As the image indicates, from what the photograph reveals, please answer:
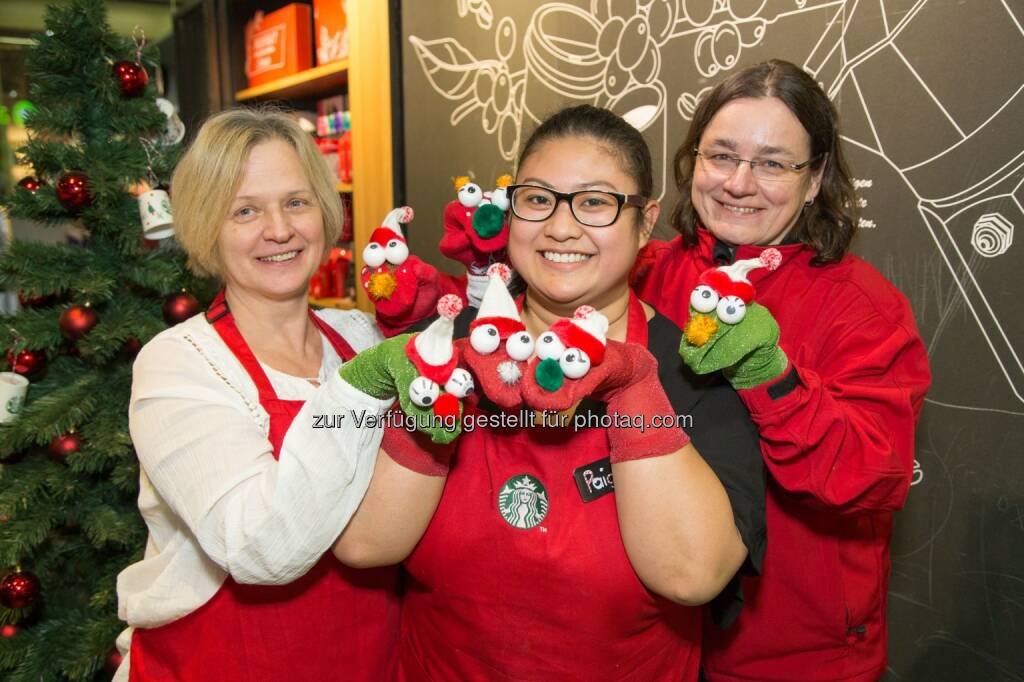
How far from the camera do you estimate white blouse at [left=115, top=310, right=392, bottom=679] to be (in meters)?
1.12

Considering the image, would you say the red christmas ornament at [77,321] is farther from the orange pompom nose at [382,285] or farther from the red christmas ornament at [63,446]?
the orange pompom nose at [382,285]

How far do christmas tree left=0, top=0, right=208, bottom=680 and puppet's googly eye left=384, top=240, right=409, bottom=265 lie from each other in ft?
2.00

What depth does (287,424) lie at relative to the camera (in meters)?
1.34

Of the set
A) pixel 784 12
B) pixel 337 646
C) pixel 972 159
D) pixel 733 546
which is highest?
pixel 784 12

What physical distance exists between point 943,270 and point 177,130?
1.91 m

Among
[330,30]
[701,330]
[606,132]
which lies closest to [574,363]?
[701,330]

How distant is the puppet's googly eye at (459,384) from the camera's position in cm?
95

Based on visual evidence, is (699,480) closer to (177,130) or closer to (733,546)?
(733,546)

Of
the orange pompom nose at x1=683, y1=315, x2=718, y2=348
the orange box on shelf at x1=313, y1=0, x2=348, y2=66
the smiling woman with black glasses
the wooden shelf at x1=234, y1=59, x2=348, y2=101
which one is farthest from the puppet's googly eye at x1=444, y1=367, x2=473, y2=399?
the orange box on shelf at x1=313, y1=0, x2=348, y2=66

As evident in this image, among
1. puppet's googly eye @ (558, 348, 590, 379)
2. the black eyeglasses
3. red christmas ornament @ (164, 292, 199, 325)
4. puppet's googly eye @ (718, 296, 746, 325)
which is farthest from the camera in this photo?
red christmas ornament @ (164, 292, 199, 325)

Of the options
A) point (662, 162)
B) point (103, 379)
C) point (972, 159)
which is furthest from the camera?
point (662, 162)

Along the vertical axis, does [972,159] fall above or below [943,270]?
above

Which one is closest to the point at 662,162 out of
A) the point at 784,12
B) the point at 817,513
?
the point at 784,12

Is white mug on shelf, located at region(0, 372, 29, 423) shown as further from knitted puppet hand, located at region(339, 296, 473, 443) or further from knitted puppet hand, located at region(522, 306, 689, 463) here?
knitted puppet hand, located at region(522, 306, 689, 463)
